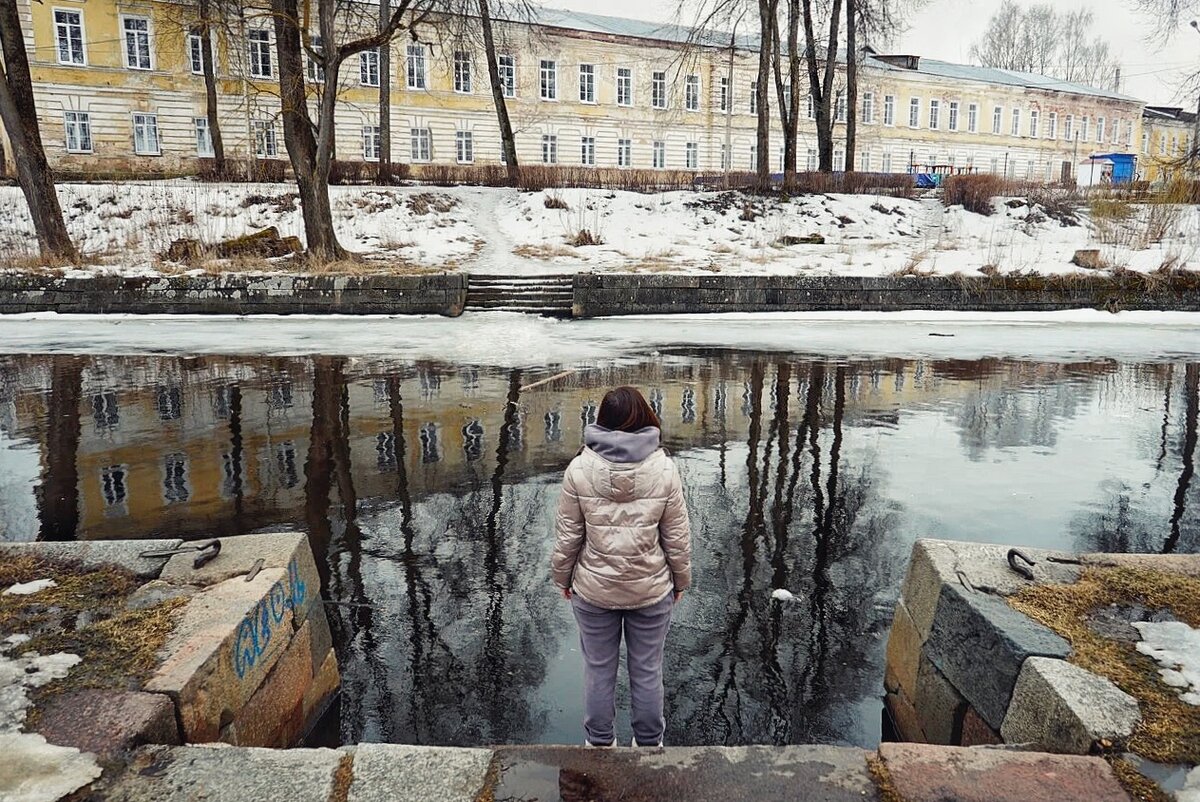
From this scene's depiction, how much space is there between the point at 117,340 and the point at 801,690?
1365 centimetres

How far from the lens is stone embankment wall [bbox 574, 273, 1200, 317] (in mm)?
17766

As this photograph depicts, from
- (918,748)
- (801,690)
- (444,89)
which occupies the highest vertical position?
(444,89)

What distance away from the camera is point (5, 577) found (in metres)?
4.14

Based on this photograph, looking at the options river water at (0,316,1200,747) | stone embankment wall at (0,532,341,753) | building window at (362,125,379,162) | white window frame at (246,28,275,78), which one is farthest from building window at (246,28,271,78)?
stone embankment wall at (0,532,341,753)

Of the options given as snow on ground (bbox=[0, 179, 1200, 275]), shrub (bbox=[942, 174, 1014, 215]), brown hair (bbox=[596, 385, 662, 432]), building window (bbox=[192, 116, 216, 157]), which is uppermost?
building window (bbox=[192, 116, 216, 157])

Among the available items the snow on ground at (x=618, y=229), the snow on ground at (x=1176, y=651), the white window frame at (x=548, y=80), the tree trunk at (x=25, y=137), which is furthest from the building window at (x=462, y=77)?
the snow on ground at (x=1176, y=651)

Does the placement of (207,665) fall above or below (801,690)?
above

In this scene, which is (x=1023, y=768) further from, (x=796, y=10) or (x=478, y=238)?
(x=796, y=10)

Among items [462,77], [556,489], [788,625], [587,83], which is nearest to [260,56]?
[462,77]

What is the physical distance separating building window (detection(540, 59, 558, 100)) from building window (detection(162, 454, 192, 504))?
42215mm

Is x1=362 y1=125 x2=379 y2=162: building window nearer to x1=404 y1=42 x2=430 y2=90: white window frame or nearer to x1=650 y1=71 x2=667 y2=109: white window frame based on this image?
x1=404 y1=42 x2=430 y2=90: white window frame

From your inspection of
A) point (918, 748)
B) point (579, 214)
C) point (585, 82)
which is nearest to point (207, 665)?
point (918, 748)

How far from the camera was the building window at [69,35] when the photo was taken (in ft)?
120

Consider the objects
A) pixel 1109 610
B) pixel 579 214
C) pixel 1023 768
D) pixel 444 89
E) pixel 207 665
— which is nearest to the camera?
pixel 1023 768
